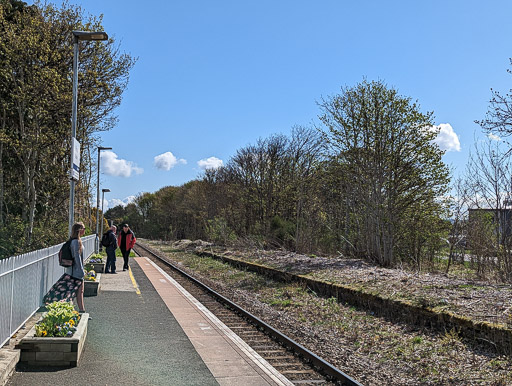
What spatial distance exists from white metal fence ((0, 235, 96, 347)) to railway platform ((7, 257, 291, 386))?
0.76m

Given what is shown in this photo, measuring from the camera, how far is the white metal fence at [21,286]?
21.7ft

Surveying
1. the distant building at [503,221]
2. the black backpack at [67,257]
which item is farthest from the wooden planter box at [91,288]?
the distant building at [503,221]

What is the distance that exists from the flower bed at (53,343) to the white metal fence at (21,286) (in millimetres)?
336

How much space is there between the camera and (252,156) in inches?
2020

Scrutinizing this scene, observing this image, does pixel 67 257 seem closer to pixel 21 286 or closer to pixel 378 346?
pixel 21 286

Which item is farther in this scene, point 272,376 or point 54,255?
point 54,255

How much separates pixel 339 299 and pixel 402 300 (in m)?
3.08

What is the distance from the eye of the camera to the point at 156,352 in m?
7.96

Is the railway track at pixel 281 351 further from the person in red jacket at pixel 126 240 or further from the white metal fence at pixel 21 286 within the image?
the person in red jacket at pixel 126 240

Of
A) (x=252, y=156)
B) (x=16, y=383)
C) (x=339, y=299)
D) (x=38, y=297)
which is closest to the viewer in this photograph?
(x=16, y=383)

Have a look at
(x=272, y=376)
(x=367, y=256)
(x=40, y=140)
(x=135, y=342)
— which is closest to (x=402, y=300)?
(x=272, y=376)

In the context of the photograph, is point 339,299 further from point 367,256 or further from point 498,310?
point 367,256

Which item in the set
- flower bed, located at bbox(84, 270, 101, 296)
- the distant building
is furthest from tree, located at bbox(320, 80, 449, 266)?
flower bed, located at bbox(84, 270, 101, 296)

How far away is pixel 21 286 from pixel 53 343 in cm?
138
